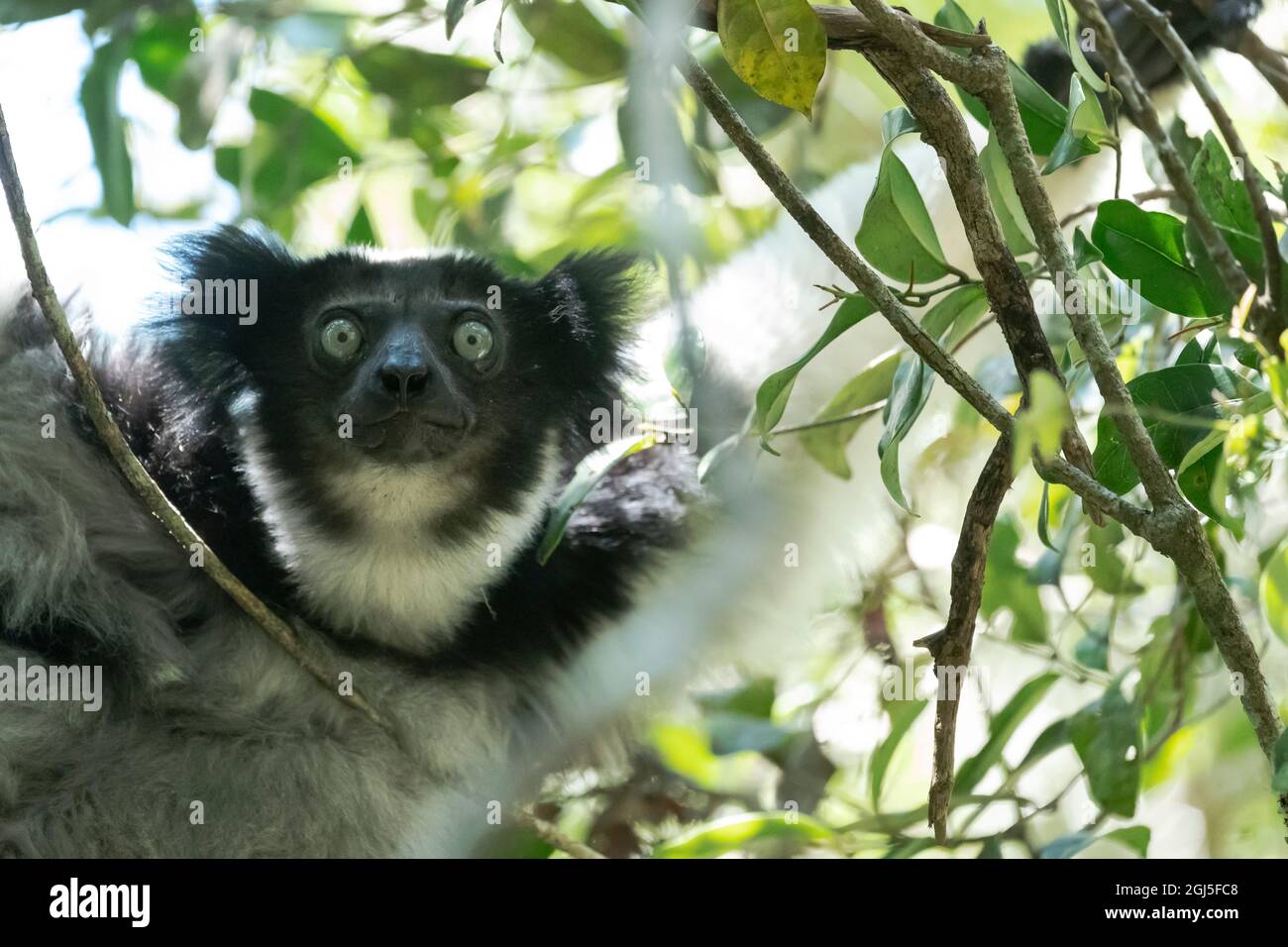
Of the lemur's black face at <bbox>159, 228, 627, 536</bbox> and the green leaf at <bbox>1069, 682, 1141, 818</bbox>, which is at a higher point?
the lemur's black face at <bbox>159, 228, 627, 536</bbox>

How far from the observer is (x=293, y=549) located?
3186 mm

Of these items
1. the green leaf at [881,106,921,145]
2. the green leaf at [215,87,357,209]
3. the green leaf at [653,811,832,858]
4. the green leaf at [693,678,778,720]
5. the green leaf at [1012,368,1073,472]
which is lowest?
the green leaf at [653,811,832,858]

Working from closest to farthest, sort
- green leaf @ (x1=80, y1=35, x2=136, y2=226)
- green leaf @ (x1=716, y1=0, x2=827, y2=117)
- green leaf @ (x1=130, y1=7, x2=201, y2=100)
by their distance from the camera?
green leaf @ (x1=716, y1=0, x2=827, y2=117) < green leaf @ (x1=80, y1=35, x2=136, y2=226) < green leaf @ (x1=130, y1=7, x2=201, y2=100)

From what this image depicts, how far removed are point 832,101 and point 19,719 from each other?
140 inches

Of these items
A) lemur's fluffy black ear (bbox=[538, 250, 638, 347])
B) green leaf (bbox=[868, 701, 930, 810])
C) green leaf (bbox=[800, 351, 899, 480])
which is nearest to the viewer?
green leaf (bbox=[800, 351, 899, 480])

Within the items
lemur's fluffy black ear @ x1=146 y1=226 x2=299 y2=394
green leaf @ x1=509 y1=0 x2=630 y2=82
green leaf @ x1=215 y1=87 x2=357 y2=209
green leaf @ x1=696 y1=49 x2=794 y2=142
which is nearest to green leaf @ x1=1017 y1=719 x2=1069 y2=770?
green leaf @ x1=696 y1=49 x2=794 y2=142

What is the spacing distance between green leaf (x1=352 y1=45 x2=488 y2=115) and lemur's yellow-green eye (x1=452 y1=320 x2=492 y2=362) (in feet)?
4.70

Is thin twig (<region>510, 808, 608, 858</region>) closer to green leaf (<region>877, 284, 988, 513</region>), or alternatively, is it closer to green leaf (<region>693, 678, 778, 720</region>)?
green leaf (<region>693, 678, 778, 720</region>)

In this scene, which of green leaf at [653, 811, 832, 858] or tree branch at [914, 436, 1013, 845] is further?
green leaf at [653, 811, 832, 858]

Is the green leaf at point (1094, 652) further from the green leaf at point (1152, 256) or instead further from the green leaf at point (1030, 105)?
the green leaf at point (1030, 105)

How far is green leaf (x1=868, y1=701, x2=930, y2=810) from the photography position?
339 cm

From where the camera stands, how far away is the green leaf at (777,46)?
2.10 meters

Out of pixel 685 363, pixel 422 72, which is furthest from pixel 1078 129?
pixel 422 72

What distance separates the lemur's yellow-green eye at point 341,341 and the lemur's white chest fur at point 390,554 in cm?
29
